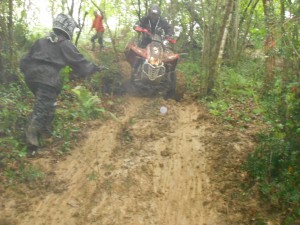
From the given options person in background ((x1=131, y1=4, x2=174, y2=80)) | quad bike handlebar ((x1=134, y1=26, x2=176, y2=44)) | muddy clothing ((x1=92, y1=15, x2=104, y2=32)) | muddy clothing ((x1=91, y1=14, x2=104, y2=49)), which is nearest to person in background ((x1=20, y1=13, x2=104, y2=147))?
quad bike handlebar ((x1=134, y1=26, x2=176, y2=44))

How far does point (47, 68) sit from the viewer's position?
5.39m

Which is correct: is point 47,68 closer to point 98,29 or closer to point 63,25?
point 63,25

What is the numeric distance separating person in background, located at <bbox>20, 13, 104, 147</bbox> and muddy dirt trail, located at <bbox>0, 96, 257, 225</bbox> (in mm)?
582

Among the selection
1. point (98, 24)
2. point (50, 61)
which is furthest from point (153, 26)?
point (50, 61)

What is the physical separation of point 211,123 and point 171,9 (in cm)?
617

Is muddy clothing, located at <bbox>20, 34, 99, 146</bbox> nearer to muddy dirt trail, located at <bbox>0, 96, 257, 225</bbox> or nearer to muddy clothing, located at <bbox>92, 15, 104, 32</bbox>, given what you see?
muddy dirt trail, located at <bbox>0, 96, 257, 225</bbox>

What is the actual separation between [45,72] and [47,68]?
74 mm

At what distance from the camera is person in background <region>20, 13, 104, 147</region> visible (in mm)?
5332

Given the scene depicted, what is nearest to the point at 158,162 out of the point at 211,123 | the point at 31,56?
the point at 211,123

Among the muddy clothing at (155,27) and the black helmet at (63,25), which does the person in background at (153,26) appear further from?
the black helmet at (63,25)

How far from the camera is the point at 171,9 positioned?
11523 mm

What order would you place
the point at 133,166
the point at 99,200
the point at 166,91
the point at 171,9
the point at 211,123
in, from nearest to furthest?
the point at 99,200 < the point at 133,166 < the point at 211,123 < the point at 166,91 < the point at 171,9

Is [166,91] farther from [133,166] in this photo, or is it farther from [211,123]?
[133,166]

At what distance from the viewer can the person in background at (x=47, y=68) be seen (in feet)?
17.5
